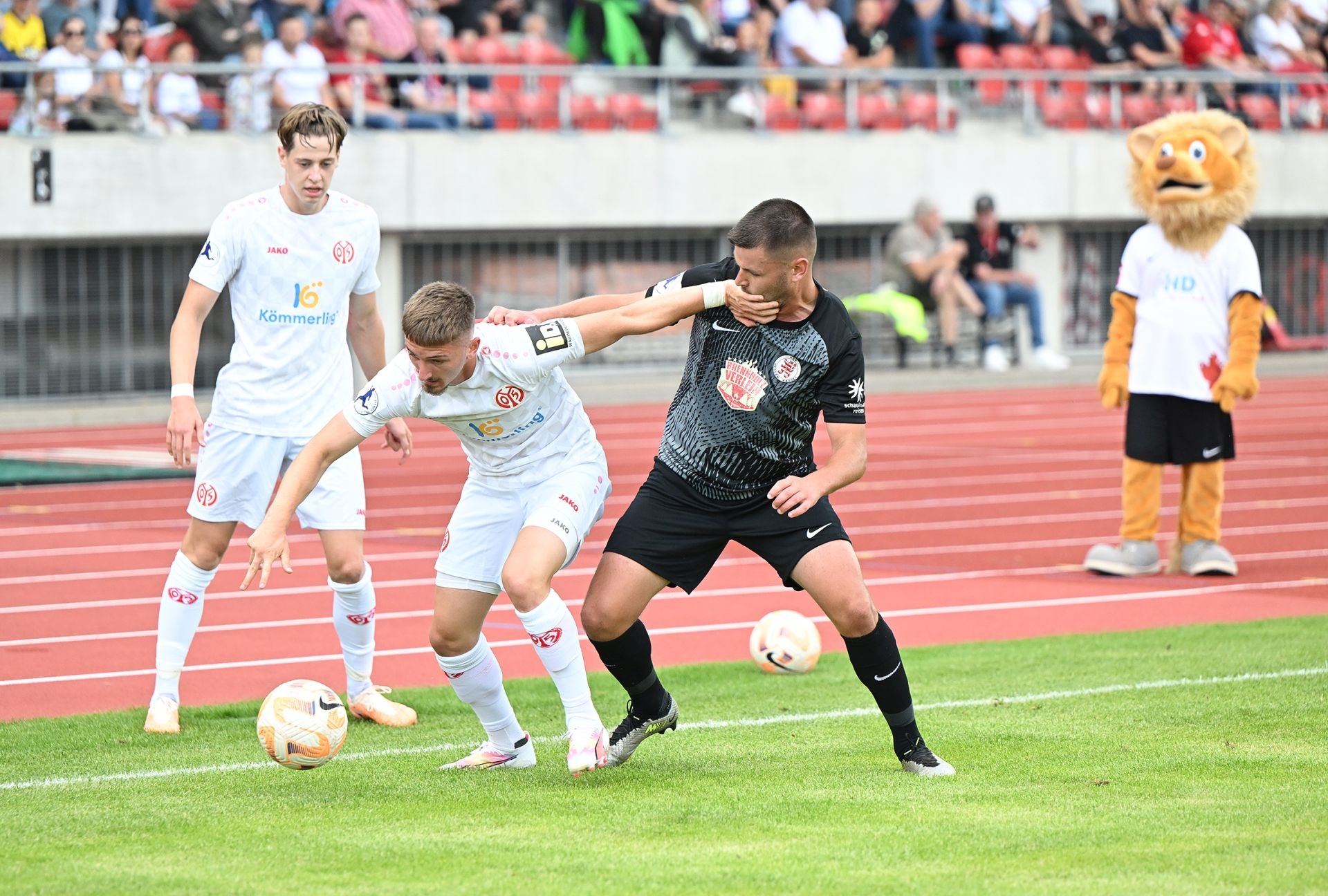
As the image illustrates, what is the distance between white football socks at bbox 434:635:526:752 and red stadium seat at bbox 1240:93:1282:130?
25.3 m

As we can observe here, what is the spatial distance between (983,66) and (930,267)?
428 cm

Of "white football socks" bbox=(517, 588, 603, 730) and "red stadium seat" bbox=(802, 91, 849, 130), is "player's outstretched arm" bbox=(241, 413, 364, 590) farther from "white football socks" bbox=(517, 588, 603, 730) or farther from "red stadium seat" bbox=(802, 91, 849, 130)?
"red stadium seat" bbox=(802, 91, 849, 130)

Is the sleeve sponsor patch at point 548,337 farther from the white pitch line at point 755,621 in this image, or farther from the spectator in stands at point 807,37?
the spectator in stands at point 807,37

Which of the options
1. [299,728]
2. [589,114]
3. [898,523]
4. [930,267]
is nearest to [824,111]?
[930,267]

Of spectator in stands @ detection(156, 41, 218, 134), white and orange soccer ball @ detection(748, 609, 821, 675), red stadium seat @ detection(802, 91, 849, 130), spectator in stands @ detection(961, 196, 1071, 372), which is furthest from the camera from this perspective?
red stadium seat @ detection(802, 91, 849, 130)

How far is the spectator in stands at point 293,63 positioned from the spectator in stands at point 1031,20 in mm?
11859

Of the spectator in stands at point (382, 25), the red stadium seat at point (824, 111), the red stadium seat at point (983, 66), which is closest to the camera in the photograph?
the spectator in stands at point (382, 25)

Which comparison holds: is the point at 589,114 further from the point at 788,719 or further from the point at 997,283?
the point at 788,719

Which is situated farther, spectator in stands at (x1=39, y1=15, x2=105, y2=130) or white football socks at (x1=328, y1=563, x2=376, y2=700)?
spectator in stands at (x1=39, y1=15, x2=105, y2=130)

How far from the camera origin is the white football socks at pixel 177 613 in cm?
755

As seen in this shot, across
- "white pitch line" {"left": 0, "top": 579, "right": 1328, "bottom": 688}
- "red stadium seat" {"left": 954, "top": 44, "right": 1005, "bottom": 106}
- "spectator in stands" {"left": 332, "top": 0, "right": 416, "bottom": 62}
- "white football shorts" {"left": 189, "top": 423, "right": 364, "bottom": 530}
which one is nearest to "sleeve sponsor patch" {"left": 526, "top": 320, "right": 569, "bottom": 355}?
"white football shorts" {"left": 189, "top": 423, "right": 364, "bottom": 530}

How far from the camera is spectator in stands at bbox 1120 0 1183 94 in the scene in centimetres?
2938

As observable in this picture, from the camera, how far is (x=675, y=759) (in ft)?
22.1

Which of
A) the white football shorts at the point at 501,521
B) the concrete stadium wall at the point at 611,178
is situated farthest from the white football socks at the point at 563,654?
the concrete stadium wall at the point at 611,178
